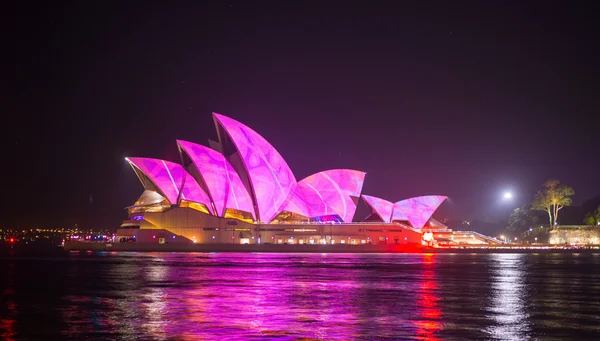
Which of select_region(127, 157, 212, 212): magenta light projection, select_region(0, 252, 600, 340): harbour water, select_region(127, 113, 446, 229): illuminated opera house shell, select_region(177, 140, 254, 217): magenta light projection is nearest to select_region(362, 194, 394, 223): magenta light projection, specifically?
select_region(127, 113, 446, 229): illuminated opera house shell

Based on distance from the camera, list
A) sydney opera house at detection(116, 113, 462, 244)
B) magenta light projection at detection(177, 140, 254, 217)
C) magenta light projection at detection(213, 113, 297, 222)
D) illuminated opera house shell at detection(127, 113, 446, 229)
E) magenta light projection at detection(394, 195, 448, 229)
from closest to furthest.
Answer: magenta light projection at detection(213, 113, 297, 222) → magenta light projection at detection(177, 140, 254, 217) → illuminated opera house shell at detection(127, 113, 446, 229) → sydney opera house at detection(116, 113, 462, 244) → magenta light projection at detection(394, 195, 448, 229)

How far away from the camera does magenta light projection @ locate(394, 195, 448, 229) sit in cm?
8888

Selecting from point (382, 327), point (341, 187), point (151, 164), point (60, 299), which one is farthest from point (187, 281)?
point (341, 187)

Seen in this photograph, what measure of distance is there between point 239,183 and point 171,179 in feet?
25.2

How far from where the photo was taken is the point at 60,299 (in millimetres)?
20734

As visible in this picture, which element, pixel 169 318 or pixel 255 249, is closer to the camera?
pixel 169 318

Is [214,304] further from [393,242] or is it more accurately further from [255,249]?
[393,242]

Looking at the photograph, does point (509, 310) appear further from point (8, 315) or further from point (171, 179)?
point (171, 179)

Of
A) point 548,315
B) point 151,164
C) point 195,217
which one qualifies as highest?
point 151,164

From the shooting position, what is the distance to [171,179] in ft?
223

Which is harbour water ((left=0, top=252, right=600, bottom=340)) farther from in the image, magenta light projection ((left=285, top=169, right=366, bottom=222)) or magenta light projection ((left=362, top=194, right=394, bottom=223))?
magenta light projection ((left=362, top=194, right=394, bottom=223))

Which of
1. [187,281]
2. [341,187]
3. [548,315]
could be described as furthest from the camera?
[341,187]

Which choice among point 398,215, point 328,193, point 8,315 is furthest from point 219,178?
point 8,315

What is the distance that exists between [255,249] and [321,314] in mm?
54479
